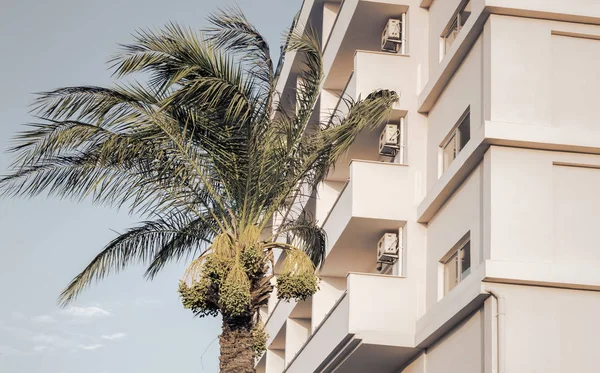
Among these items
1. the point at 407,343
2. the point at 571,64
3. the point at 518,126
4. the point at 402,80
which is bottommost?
the point at 407,343

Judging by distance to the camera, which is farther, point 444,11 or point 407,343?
point 444,11

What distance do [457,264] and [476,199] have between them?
1712 mm

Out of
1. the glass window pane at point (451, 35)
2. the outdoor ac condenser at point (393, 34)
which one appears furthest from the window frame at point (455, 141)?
the outdoor ac condenser at point (393, 34)

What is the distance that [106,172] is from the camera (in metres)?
20.1

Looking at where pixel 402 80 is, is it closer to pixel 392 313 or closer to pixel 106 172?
pixel 392 313

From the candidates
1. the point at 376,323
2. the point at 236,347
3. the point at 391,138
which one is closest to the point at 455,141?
the point at 391,138

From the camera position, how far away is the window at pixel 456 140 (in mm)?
21328

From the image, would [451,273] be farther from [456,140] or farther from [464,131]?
[464,131]

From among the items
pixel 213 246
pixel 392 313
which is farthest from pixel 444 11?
pixel 213 246

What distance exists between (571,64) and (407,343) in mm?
6364

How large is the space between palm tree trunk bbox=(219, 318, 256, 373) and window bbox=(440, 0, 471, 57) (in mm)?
7602

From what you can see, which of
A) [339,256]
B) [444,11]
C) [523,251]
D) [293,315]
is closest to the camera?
[523,251]

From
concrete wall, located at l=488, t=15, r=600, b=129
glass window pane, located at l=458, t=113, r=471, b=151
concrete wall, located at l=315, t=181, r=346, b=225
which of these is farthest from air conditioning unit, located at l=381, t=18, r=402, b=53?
concrete wall, located at l=488, t=15, r=600, b=129

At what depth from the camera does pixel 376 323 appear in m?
22.4
